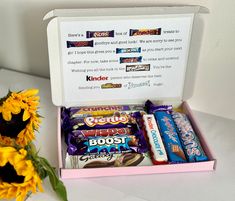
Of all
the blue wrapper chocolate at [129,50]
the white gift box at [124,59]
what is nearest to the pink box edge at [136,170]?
the white gift box at [124,59]

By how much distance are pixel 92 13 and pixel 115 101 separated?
0.64ft

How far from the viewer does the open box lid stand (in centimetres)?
73

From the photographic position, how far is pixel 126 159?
0.68m

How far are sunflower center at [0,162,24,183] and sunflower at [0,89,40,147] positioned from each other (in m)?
0.07

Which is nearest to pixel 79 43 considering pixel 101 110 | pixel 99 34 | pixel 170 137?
pixel 99 34

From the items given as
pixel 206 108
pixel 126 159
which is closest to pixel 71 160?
pixel 126 159

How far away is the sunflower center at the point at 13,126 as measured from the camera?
1.96 feet

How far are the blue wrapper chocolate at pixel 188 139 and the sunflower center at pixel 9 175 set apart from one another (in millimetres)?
310

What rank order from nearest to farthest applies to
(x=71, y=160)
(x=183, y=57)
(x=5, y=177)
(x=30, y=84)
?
1. (x=5, y=177)
2. (x=71, y=160)
3. (x=183, y=57)
4. (x=30, y=84)

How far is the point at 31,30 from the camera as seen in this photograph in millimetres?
891

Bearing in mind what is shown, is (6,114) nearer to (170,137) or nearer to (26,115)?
(26,115)

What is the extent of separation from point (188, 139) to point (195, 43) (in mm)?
193

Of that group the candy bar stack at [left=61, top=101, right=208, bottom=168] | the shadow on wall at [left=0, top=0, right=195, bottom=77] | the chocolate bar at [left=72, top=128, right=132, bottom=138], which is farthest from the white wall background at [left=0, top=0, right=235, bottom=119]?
the chocolate bar at [left=72, top=128, right=132, bottom=138]

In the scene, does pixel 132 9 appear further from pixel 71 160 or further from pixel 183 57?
pixel 71 160
